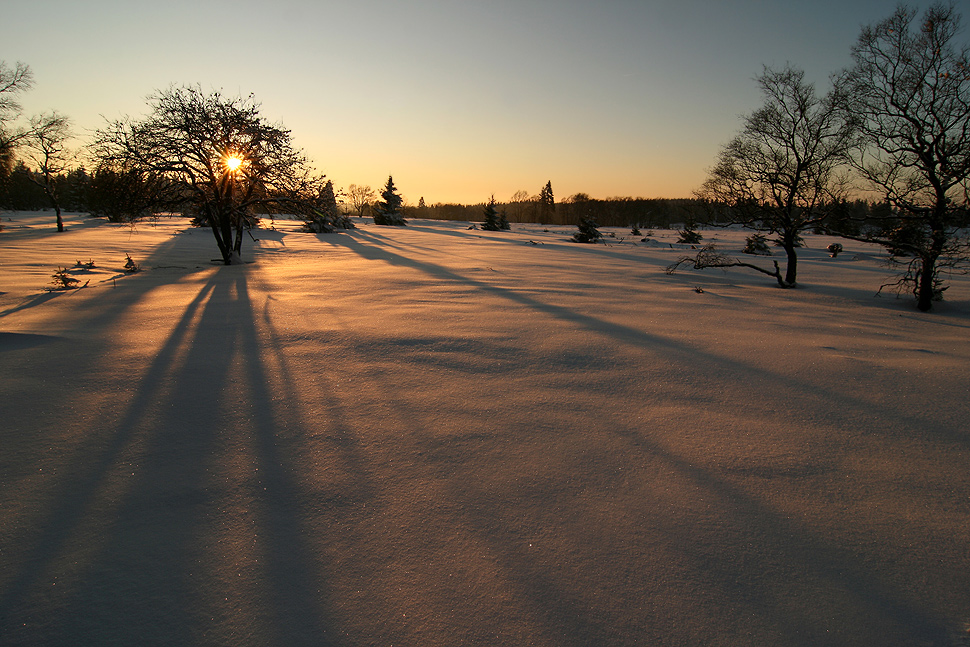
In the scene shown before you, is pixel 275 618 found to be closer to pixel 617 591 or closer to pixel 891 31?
pixel 617 591

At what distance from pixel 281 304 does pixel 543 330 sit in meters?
4.19

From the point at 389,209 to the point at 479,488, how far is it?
4505 cm

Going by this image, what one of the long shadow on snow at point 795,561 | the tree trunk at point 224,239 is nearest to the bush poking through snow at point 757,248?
the long shadow on snow at point 795,561

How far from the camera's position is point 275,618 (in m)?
1.50

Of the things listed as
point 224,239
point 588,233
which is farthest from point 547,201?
point 224,239

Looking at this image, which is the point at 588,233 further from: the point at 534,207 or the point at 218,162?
the point at 534,207

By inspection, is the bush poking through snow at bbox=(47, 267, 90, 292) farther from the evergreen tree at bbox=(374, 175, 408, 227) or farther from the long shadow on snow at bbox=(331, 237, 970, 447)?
the evergreen tree at bbox=(374, 175, 408, 227)

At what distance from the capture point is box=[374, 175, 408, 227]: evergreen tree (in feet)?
143

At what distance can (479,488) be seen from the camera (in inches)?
88.1

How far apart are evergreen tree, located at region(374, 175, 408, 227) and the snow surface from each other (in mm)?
40164

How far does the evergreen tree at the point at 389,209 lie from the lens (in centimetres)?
4354

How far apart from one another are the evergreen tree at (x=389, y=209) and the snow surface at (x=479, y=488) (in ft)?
132

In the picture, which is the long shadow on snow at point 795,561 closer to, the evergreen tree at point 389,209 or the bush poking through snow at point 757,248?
the bush poking through snow at point 757,248

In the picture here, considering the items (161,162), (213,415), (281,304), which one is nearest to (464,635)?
(213,415)
